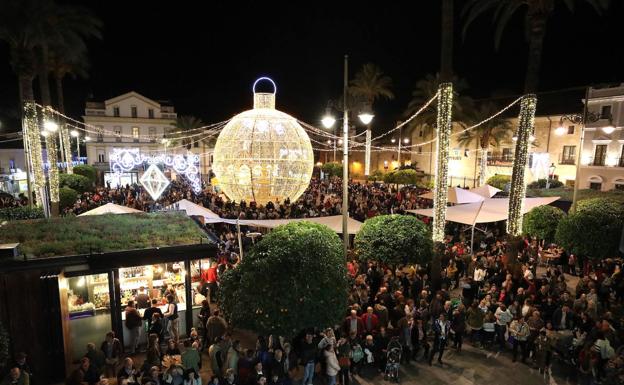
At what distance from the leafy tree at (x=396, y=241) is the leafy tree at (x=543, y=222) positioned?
5.60 meters

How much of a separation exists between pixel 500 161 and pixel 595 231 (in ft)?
89.3

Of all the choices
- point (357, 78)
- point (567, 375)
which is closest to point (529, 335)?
point (567, 375)

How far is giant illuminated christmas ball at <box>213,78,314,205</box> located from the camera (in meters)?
18.9

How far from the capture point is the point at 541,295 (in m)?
11.2

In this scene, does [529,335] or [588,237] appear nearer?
[529,335]

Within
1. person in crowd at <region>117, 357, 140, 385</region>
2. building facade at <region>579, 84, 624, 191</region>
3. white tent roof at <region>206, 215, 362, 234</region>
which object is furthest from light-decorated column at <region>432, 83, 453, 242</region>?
building facade at <region>579, 84, 624, 191</region>

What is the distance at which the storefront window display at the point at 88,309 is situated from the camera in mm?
9430

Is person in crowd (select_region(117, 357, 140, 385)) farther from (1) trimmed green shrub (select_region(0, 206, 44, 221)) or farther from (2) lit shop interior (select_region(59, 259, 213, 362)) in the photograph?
(1) trimmed green shrub (select_region(0, 206, 44, 221))

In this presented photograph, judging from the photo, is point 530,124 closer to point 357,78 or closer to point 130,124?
point 357,78

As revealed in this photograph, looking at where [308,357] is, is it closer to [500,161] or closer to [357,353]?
[357,353]

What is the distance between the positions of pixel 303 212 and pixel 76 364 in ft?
42.5

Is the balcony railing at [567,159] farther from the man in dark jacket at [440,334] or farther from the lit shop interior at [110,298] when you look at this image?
the lit shop interior at [110,298]

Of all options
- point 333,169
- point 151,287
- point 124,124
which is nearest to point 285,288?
point 151,287

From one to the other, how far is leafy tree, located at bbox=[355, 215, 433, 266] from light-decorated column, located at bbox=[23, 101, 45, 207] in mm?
14618
